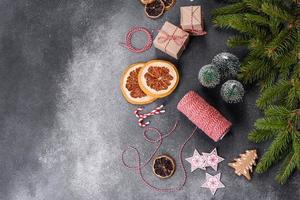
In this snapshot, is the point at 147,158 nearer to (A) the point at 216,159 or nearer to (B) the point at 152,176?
(B) the point at 152,176

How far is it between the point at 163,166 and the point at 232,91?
836mm

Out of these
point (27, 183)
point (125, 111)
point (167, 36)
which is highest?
point (167, 36)

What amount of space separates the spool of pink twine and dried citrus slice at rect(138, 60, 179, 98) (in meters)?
0.25

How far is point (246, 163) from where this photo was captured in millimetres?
3598

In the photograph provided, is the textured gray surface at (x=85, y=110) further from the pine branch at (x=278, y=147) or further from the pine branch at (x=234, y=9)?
the pine branch at (x=234, y=9)

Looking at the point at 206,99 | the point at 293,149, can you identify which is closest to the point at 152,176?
the point at 206,99

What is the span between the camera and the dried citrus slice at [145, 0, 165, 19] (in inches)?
159

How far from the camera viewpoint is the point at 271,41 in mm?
2643

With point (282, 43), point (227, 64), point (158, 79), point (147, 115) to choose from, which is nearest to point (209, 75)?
point (227, 64)

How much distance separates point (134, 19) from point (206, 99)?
99 cm

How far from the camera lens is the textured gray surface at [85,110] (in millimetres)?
3760

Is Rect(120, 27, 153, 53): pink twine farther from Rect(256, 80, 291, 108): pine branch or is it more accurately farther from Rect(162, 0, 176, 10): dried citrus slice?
Rect(256, 80, 291, 108): pine branch

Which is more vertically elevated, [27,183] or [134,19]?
[134,19]

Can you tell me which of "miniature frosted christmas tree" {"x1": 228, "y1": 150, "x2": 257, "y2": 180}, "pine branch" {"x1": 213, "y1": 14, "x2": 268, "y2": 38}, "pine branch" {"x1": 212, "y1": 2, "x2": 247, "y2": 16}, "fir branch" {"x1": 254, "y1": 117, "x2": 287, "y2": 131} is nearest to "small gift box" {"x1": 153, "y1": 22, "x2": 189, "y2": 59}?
"pine branch" {"x1": 212, "y1": 2, "x2": 247, "y2": 16}
